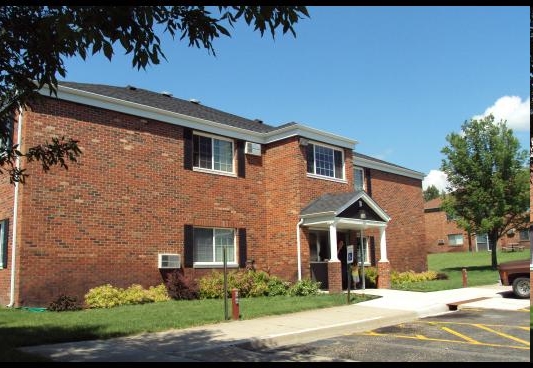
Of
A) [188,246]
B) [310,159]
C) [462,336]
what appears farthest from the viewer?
[310,159]

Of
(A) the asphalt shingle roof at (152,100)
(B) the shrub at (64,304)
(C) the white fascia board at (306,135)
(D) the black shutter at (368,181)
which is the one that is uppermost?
(A) the asphalt shingle roof at (152,100)

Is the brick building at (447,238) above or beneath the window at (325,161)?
beneath

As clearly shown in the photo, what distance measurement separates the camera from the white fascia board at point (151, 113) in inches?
647

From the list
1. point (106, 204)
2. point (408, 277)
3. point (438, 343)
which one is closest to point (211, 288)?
point (106, 204)

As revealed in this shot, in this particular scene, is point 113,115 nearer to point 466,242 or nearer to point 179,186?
point 179,186

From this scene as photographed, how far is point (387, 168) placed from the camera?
91.0 ft

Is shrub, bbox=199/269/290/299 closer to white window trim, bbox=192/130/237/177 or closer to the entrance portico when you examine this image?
the entrance portico

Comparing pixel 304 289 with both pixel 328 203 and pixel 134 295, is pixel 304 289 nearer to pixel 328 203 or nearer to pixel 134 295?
pixel 328 203

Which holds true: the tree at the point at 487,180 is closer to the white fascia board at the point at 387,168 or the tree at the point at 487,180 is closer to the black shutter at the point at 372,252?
the white fascia board at the point at 387,168

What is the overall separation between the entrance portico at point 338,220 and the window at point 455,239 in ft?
102

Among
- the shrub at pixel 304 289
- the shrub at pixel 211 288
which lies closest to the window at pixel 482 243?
the shrub at pixel 304 289

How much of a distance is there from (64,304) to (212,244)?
241 inches

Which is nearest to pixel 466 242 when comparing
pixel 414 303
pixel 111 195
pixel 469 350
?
pixel 414 303

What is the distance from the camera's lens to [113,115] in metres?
17.4
